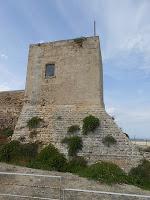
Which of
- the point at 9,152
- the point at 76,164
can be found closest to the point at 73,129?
the point at 76,164

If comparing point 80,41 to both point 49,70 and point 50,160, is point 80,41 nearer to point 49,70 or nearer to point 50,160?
point 49,70

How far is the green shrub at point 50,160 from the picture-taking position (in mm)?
13655

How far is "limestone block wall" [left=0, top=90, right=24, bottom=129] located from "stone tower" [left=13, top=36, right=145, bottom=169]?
1.54 m

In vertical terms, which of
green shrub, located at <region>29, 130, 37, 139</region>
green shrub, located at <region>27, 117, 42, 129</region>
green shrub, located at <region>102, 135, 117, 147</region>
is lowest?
green shrub, located at <region>102, 135, 117, 147</region>

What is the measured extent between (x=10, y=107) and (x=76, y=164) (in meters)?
7.52

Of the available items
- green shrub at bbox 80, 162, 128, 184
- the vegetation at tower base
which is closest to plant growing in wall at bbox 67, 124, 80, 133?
the vegetation at tower base

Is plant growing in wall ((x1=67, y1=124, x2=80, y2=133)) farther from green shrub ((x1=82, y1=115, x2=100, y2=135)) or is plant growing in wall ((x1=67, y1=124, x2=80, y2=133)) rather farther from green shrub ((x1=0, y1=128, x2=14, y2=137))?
green shrub ((x1=0, y1=128, x2=14, y2=137))

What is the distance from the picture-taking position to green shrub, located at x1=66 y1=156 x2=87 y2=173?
13.7 m

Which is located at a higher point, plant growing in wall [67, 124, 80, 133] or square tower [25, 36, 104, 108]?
square tower [25, 36, 104, 108]

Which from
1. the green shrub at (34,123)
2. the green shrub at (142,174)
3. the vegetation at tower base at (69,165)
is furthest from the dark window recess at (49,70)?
the green shrub at (142,174)

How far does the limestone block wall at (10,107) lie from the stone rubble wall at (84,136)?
64.0 inches

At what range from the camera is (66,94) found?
56.5 ft

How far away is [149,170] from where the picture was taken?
13.3 metres

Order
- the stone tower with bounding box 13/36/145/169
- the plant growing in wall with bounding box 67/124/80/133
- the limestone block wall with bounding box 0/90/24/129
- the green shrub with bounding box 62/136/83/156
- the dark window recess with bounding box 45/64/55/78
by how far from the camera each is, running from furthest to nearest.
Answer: the limestone block wall with bounding box 0/90/24/129 → the dark window recess with bounding box 45/64/55/78 → the plant growing in wall with bounding box 67/124/80/133 → the stone tower with bounding box 13/36/145/169 → the green shrub with bounding box 62/136/83/156
